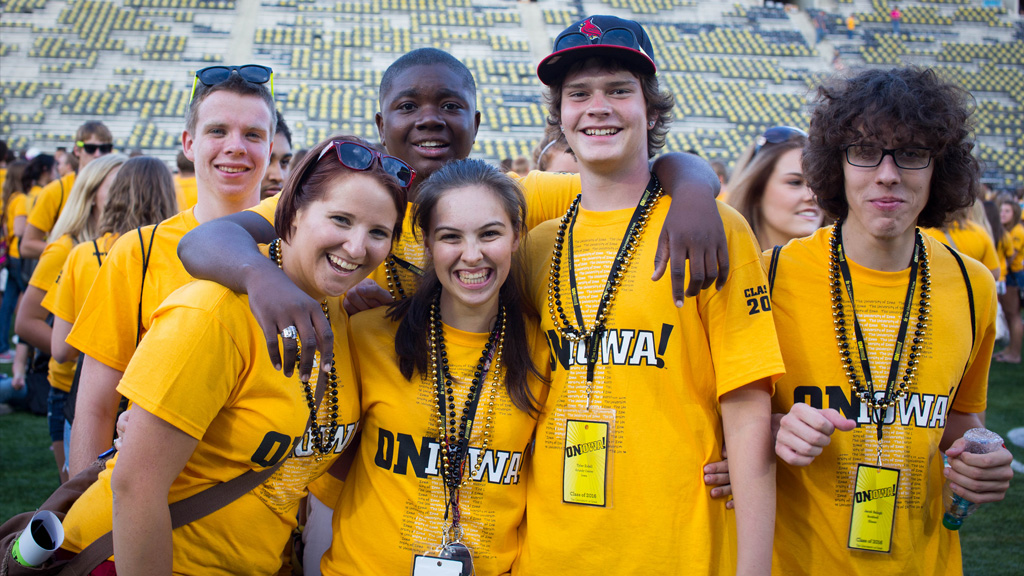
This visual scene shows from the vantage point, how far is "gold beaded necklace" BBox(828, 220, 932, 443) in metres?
1.88

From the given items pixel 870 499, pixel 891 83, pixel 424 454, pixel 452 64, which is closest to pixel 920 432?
pixel 870 499

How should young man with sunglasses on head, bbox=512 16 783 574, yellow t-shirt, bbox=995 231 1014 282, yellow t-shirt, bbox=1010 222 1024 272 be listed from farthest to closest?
yellow t-shirt, bbox=1010 222 1024 272, yellow t-shirt, bbox=995 231 1014 282, young man with sunglasses on head, bbox=512 16 783 574

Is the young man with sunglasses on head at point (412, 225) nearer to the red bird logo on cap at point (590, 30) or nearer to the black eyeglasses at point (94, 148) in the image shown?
the red bird logo on cap at point (590, 30)

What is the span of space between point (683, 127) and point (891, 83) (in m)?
21.2

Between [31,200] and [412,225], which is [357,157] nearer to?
[412,225]

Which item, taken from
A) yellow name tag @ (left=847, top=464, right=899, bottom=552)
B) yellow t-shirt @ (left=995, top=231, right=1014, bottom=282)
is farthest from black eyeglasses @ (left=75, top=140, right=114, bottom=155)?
yellow t-shirt @ (left=995, top=231, right=1014, bottom=282)

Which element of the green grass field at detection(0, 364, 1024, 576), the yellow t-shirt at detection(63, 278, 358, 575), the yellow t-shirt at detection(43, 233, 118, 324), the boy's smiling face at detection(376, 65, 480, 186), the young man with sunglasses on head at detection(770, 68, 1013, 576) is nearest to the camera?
the yellow t-shirt at detection(63, 278, 358, 575)

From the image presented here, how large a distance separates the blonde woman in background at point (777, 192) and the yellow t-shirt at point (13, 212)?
7348 mm

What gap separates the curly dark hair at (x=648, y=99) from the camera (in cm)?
197

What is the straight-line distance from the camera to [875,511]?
1.83 meters

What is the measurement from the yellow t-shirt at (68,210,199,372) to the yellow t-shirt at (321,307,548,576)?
0.79 m

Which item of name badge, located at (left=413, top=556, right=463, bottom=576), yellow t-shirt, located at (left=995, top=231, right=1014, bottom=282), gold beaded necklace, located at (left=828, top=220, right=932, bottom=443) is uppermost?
yellow t-shirt, located at (left=995, top=231, right=1014, bottom=282)

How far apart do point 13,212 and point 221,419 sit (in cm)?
784

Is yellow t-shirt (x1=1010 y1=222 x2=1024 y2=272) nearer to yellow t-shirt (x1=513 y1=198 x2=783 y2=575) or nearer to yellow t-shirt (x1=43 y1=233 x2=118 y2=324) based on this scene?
yellow t-shirt (x1=513 y1=198 x2=783 y2=575)
